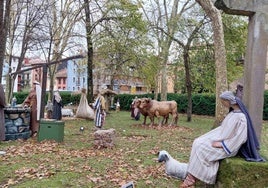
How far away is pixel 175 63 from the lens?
76.9 ft

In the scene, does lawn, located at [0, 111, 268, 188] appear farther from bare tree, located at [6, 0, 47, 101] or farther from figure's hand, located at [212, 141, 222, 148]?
bare tree, located at [6, 0, 47, 101]

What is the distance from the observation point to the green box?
9984 mm

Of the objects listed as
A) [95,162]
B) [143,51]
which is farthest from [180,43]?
[95,162]

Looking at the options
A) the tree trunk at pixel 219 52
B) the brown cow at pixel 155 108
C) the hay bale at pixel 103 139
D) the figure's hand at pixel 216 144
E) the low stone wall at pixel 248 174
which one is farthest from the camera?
the brown cow at pixel 155 108

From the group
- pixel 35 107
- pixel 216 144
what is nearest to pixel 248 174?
pixel 216 144

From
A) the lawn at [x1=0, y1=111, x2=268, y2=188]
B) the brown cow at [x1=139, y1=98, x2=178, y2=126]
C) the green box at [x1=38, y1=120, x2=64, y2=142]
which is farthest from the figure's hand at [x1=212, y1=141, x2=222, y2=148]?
the brown cow at [x1=139, y1=98, x2=178, y2=126]

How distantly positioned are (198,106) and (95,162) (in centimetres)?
A: 2218

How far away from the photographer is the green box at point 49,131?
9984 millimetres

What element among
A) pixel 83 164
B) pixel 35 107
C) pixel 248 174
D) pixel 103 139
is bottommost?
pixel 83 164

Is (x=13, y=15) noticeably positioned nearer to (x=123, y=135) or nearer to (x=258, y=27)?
(x=123, y=135)

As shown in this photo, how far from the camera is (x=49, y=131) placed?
395 inches

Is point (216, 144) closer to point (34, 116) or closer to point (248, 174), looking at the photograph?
point (248, 174)

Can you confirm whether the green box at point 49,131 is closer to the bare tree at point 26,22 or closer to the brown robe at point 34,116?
the brown robe at point 34,116

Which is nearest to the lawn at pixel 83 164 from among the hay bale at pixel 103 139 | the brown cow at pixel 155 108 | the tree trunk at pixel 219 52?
the hay bale at pixel 103 139
